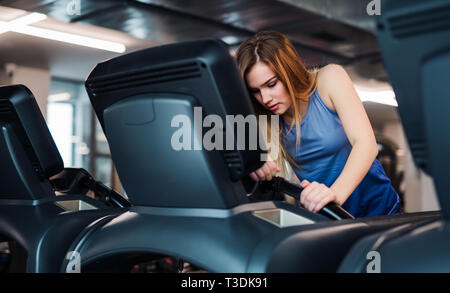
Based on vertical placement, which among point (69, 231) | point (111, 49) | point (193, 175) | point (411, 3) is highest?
point (111, 49)

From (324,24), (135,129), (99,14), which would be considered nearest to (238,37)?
(324,24)

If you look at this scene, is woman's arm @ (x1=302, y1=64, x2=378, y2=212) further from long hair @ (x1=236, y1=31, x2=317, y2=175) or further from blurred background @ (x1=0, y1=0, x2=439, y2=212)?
blurred background @ (x1=0, y1=0, x2=439, y2=212)

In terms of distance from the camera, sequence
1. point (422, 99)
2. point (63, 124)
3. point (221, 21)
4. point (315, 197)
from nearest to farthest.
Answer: point (422, 99), point (315, 197), point (221, 21), point (63, 124)

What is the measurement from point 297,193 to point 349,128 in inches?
11.9

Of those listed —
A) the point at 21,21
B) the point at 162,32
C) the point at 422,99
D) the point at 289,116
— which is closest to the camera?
the point at 422,99

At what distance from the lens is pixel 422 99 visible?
583 mm

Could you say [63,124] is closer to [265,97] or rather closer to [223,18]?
[223,18]

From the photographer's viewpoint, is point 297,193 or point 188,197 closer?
point 188,197

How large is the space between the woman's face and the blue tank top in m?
0.09

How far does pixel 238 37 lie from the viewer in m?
5.07

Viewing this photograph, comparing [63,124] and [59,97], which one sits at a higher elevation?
[59,97]

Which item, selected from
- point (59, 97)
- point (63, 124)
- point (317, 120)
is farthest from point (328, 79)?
point (59, 97)
